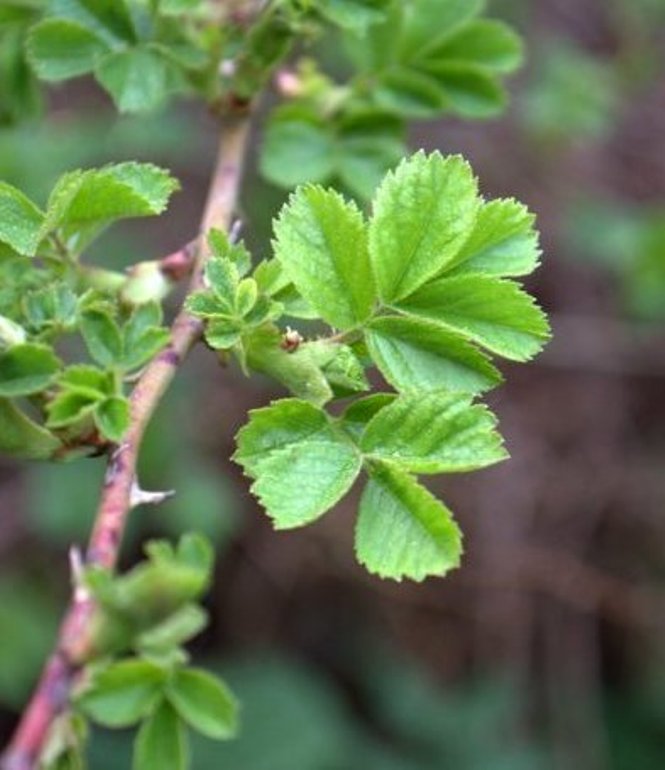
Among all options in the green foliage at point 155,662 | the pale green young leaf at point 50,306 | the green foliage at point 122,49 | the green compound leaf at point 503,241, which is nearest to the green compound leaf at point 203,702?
the green foliage at point 155,662

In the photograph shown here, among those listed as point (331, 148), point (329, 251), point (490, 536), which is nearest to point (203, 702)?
point (329, 251)

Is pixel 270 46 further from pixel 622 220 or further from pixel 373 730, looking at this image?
pixel 373 730

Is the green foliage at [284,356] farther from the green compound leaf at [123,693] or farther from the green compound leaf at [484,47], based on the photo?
the green compound leaf at [484,47]

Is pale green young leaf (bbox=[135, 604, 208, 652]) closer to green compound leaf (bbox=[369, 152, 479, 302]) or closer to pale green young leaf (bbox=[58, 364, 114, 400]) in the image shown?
pale green young leaf (bbox=[58, 364, 114, 400])

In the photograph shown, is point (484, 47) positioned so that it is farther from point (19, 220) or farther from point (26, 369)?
point (26, 369)

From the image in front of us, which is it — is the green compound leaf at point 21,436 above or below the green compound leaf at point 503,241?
below
